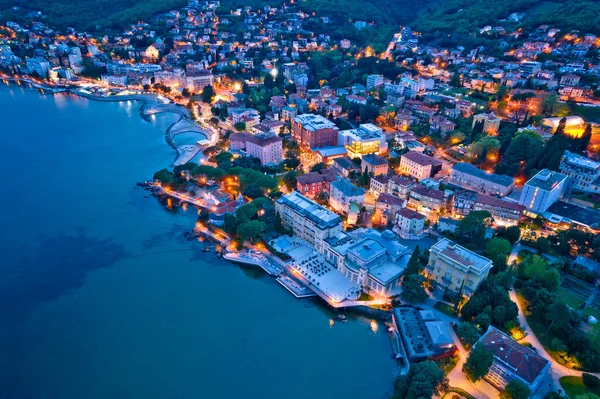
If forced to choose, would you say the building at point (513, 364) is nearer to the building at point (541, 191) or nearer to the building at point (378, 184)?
the building at point (541, 191)

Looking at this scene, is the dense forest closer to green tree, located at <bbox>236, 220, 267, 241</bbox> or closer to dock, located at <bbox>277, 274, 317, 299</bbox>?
green tree, located at <bbox>236, 220, 267, 241</bbox>

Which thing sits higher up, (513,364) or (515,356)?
(515,356)

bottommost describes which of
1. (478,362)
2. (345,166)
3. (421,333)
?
(421,333)

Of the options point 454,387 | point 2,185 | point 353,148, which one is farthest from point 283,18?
point 454,387

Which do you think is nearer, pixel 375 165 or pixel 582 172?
pixel 582 172

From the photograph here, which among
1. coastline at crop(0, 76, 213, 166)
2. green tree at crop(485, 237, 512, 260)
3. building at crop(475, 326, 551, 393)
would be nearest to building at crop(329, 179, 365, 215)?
green tree at crop(485, 237, 512, 260)

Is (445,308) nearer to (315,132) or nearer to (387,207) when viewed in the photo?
(387,207)

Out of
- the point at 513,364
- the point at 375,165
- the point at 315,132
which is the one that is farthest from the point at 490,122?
the point at 513,364
